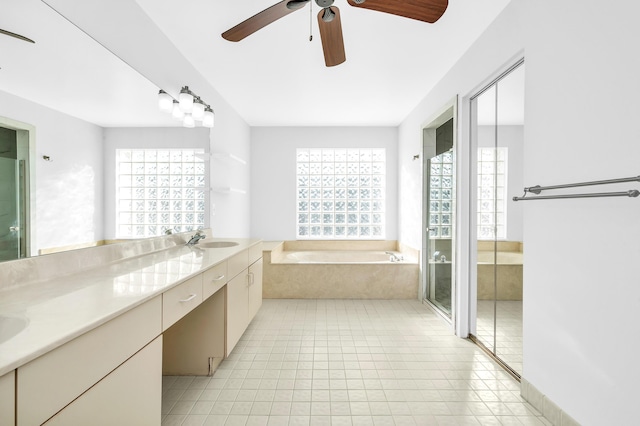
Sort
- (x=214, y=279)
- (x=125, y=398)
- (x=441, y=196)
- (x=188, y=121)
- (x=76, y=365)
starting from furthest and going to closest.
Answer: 1. (x=441, y=196)
2. (x=188, y=121)
3. (x=214, y=279)
4. (x=125, y=398)
5. (x=76, y=365)

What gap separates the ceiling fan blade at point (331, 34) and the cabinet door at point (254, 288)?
182 centimetres

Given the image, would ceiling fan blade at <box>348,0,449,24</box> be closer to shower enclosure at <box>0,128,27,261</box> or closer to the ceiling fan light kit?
shower enclosure at <box>0,128,27,261</box>

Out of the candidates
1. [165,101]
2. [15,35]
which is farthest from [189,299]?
[165,101]

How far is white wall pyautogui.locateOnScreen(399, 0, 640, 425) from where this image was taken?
1.28m

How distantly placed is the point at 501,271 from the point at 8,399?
258 cm

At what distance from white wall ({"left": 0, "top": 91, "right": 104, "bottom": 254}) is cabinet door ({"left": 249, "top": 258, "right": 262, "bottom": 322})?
130cm

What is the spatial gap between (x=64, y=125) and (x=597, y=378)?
2.70 meters

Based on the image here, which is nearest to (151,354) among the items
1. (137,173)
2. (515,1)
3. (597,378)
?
(137,173)

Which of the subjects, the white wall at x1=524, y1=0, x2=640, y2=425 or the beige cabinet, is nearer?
the beige cabinet

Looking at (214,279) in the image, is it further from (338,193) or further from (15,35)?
(338,193)

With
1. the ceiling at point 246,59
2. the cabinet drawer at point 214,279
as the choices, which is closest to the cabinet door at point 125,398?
the cabinet drawer at point 214,279

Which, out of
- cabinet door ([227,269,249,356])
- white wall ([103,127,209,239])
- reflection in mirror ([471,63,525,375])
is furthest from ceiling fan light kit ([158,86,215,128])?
reflection in mirror ([471,63,525,375])

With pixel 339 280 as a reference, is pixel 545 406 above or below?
below

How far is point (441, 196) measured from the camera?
3.35 meters
